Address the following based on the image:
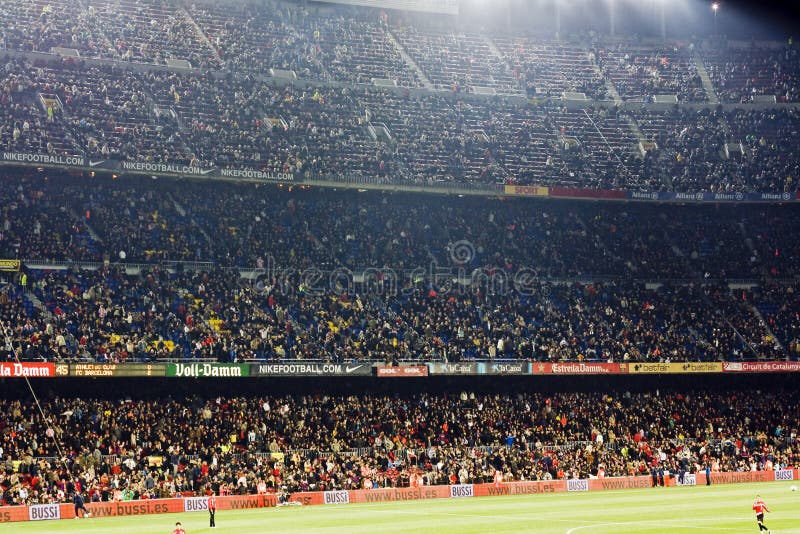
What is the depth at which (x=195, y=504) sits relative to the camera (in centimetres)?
4247

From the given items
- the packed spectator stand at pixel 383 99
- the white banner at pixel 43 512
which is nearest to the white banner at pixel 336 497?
the white banner at pixel 43 512

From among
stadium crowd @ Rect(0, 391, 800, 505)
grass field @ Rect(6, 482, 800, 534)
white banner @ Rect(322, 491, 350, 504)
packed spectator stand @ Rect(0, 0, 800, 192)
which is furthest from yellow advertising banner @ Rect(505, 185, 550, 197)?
white banner @ Rect(322, 491, 350, 504)

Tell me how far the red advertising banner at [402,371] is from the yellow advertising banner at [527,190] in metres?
15.4

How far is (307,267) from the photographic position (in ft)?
197

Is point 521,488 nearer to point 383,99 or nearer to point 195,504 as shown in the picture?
point 195,504

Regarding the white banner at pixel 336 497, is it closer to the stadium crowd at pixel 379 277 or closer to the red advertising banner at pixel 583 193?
the stadium crowd at pixel 379 277

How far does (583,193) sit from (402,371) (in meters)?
19.3

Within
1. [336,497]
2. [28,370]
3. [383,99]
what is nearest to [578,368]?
[336,497]

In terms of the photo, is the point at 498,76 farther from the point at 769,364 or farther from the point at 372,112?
the point at 769,364

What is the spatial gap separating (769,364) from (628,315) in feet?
28.1

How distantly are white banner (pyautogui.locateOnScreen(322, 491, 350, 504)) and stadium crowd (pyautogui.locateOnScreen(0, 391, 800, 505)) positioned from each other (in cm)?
92

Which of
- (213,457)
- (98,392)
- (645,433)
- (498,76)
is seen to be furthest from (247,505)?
(498,76)

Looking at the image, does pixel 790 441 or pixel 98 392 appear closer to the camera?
pixel 98 392

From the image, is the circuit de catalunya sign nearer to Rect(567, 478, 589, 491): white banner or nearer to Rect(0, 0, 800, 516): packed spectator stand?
Rect(567, 478, 589, 491): white banner
